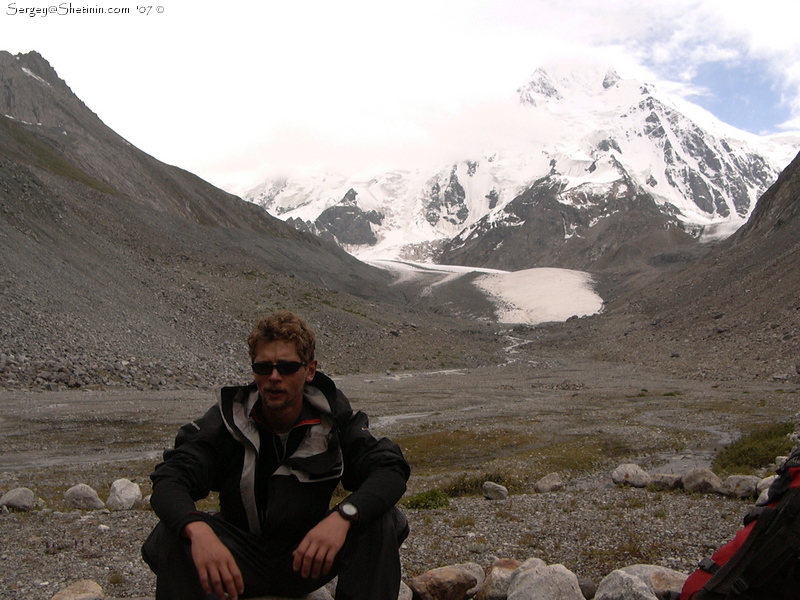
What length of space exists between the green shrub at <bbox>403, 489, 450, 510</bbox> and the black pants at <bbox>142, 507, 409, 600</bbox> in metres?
8.20

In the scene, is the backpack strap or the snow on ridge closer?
the backpack strap

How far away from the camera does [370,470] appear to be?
15.7 feet

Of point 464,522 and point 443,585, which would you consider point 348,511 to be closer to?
point 443,585

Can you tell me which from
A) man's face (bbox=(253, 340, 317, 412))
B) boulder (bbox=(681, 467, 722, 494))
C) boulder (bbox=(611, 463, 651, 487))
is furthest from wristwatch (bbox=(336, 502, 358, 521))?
boulder (bbox=(611, 463, 651, 487))

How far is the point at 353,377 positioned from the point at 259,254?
56.3 metres

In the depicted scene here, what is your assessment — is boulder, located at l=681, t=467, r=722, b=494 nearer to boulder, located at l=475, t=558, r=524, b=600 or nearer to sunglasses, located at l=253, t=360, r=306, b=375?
boulder, located at l=475, t=558, r=524, b=600

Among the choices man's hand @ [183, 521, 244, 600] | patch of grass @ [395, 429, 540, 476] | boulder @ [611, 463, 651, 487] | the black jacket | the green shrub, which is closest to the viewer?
man's hand @ [183, 521, 244, 600]

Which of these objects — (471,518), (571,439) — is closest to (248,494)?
(471,518)

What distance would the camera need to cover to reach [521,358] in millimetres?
78375

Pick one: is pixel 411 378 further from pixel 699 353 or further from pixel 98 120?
pixel 98 120

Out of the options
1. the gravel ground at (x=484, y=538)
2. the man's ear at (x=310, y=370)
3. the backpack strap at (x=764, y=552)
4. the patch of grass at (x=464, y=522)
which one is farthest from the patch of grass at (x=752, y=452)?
the man's ear at (x=310, y=370)

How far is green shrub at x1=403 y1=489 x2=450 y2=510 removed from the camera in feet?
41.4

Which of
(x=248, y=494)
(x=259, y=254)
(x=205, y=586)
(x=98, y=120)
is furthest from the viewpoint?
(x=98, y=120)

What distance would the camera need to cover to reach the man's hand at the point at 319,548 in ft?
13.8
